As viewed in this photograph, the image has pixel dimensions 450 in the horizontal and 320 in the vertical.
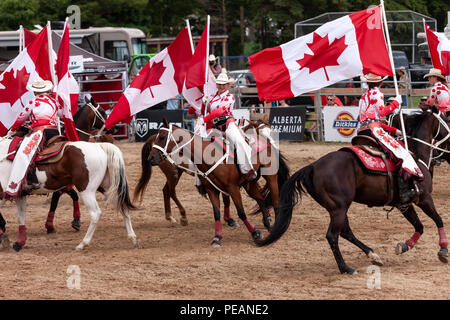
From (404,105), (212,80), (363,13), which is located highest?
(363,13)

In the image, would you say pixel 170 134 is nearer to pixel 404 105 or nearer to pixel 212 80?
pixel 212 80

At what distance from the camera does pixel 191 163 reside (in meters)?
10.6

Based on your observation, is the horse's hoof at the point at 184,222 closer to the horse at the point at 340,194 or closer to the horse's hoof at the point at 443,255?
the horse at the point at 340,194

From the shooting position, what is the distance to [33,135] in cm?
991

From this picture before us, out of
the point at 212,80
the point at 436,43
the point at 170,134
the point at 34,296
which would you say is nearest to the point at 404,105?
the point at 436,43

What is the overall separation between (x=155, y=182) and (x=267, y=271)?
7.91 m

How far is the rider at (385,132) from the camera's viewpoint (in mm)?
8587

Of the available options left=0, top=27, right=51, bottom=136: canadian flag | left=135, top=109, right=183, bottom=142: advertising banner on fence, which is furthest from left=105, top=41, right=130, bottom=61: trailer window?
left=0, top=27, right=51, bottom=136: canadian flag

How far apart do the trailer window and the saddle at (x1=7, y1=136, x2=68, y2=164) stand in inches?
764

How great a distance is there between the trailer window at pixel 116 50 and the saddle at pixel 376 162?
71.1ft

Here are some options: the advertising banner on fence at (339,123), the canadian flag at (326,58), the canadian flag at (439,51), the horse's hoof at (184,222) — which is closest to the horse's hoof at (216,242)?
the horse's hoof at (184,222)

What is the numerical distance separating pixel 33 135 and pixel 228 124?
2.79 meters

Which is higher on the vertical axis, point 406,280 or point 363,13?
point 363,13

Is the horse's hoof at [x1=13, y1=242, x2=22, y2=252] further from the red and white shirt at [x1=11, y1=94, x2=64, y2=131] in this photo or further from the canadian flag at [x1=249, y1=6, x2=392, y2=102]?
the canadian flag at [x1=249, y1=6, x2=392, y2=102]
